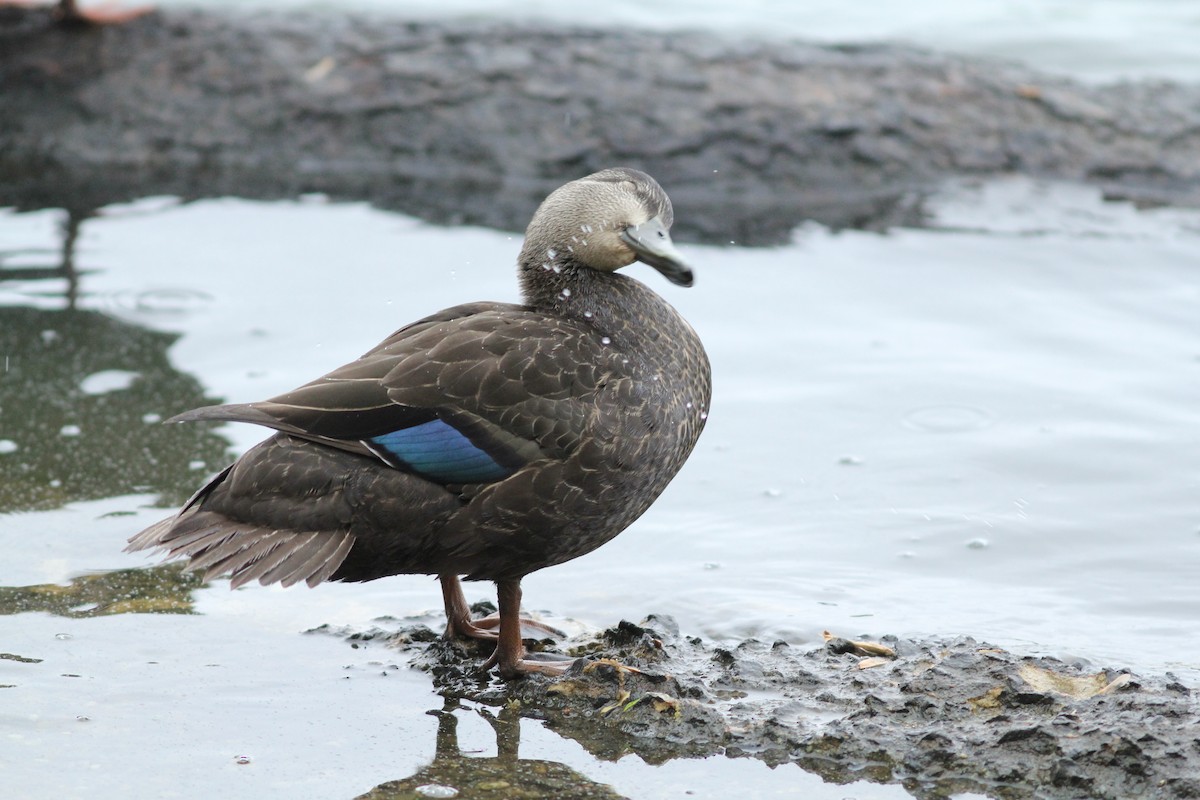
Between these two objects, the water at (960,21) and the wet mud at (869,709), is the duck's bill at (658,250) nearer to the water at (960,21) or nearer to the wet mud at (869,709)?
the wet mud at (869,709)

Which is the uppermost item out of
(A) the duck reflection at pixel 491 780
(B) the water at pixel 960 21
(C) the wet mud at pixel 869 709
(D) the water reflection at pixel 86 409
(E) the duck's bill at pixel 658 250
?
(B) the water at pixel 960 21

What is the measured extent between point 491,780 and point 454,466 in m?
0.86

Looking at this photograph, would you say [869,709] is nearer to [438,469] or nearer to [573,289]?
[438,469]

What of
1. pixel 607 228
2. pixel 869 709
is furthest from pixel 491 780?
pixel 607 228

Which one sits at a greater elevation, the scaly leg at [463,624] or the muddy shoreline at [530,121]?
the muddy shoreline at [530,121]

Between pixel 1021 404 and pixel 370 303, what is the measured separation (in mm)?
3068

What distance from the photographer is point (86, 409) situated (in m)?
6.16

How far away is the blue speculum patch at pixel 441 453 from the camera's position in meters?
4.05

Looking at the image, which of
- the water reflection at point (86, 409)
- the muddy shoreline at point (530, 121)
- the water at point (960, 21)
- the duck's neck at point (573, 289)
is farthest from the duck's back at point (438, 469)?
the water at point (960, 21)

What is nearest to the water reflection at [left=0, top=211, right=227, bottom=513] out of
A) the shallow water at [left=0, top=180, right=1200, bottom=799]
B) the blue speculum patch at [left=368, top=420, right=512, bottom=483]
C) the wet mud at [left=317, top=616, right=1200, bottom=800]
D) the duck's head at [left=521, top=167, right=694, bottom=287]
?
the shallow water at [left=0, top=180, right=1200, bottom=799]

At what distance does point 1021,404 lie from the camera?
632cm

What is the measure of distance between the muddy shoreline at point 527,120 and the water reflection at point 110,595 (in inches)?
166

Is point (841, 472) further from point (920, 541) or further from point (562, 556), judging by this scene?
point (562, 556)

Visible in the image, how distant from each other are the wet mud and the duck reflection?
24 millimetres
